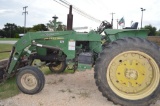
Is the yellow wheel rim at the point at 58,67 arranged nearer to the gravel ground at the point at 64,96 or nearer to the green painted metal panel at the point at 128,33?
the gravel ground at the point at 64,96

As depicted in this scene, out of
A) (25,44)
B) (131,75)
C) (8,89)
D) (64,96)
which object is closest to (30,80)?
(8,89)

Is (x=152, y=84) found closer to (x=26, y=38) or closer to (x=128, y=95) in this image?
(x=128, y=95)

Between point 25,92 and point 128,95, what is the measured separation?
2.32m

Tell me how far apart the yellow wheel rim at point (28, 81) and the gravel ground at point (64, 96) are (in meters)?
0.21

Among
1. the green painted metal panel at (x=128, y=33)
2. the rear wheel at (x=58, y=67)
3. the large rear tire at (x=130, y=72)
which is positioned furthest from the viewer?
the rear wheel at (x=58, y=67)

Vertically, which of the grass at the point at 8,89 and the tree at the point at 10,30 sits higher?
the tree at the point at 10,30

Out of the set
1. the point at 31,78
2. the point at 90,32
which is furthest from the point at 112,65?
the point at 31,78

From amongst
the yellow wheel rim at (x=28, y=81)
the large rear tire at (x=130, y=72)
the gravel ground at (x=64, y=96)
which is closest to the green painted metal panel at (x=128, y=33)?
the large rear tire at (x=130, y=72)

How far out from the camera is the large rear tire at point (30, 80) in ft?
17.0

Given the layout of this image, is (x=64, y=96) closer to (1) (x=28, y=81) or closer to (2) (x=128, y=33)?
(1) (x=28, y=81)

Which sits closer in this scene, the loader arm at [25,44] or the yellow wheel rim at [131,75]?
the yellow wheel rim at [131,75]

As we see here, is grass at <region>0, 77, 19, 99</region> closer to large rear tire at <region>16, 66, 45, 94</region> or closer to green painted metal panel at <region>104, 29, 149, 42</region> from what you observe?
large rear tire at <region>16, 66, 45, 94</region>

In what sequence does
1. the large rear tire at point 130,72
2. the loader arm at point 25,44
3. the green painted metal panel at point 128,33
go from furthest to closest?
the loader arm at point 25,44 < the green painted metal panel at point 128,33 < the large rear tire at point 130,72

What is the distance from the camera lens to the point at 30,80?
5.29m
